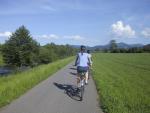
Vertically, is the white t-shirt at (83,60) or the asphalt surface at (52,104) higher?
the white t-shirt at (83,60)

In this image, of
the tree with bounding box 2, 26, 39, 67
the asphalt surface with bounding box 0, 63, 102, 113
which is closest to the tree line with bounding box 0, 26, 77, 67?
the tree with bounding box 2, 26, 39, 67

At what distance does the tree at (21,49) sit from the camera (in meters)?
63.3

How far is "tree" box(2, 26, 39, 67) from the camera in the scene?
63.3 metres

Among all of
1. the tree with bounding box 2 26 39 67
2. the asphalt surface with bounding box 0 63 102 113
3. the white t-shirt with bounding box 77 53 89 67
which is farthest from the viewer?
the tree with bounding box 2 26 39 67

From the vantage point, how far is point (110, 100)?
10.9 meters

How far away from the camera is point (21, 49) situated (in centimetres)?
6462

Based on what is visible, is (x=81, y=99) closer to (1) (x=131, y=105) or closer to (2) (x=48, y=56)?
(1) (x=131, y=105)

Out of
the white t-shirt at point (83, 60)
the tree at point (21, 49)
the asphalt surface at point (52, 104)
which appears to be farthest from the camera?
the tree at point (21, 49)

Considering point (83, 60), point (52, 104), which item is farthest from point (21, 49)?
point (52, 104)

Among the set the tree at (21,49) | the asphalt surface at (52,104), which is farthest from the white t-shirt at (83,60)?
the tree at (21,49)

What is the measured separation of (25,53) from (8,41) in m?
6.40

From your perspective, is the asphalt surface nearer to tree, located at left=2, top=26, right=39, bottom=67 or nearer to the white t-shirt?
the white t-shirt

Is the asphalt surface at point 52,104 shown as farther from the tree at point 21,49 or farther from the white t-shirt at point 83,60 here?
the tree at point 21,49

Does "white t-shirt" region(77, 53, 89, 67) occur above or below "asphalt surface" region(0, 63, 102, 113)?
above
